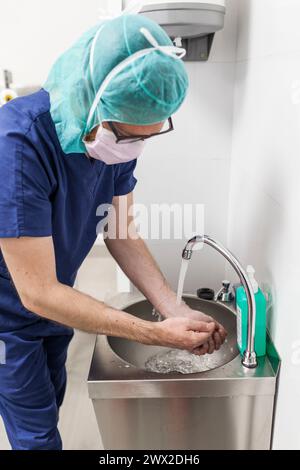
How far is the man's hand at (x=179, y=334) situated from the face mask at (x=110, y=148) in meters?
0.42

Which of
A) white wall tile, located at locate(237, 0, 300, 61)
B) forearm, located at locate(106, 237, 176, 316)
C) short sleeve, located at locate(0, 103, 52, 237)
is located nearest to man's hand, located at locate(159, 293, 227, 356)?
forearm, located at locate(106, 237, 176, 316)

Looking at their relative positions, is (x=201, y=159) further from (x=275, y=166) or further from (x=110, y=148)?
(x=110, y=148)

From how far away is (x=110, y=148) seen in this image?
0.85 m

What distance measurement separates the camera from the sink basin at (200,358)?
1275 millimetres

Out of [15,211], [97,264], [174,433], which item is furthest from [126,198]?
[97,264]

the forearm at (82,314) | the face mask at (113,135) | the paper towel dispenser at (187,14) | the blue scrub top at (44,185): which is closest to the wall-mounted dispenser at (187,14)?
the paper towel dispenser at (187,14)

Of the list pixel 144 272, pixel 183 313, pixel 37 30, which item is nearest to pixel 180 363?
pixel 183 313

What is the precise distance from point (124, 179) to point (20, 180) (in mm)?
433

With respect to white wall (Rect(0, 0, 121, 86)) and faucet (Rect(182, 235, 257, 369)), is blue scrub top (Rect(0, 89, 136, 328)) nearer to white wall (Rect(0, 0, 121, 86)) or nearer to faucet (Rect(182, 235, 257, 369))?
faucet (Rect(182, 235, 257, 369))

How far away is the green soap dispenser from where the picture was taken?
101cm

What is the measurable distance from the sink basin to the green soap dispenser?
157mm

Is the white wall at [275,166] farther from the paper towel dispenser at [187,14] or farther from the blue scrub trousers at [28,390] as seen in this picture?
the blue scrub trousers at [28,390]

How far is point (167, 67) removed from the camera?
2.43 ft

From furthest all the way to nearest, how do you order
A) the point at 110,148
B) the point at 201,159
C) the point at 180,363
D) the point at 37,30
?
the point at 37,30, the point at 201,159, the point at 180,363, the point at 110,148
